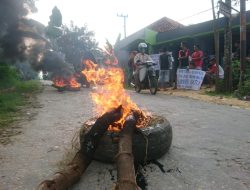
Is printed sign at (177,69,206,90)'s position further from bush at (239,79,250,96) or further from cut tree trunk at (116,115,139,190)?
cut tree trunk at (116,115,139,190)

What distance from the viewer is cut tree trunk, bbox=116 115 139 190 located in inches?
124

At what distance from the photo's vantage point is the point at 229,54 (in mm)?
13695

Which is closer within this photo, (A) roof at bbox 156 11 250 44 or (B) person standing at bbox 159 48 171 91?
(B) person standing at bbox 159 48 171 91

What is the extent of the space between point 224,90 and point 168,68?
3.61m

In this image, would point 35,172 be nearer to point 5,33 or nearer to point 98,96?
point 98,96

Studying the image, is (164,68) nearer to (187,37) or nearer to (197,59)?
(197,59)

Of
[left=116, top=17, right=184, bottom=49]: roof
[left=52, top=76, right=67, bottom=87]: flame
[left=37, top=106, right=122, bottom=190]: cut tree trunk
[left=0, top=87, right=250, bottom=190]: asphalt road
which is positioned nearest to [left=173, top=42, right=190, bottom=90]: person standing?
[left=52, top=76, right=67, bottom=87]: flame

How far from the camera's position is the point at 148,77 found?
13469 mm

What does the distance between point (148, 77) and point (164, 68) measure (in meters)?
3.35

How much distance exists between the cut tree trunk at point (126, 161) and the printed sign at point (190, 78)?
11.5 meters

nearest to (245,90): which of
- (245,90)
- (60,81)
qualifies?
(245,90)

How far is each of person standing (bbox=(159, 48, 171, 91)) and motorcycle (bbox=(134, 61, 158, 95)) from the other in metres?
2.62

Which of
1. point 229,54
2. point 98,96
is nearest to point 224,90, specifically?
point 229,54

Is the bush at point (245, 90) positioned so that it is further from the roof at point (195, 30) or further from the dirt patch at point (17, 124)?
the dirt patch at point (17, 124)
